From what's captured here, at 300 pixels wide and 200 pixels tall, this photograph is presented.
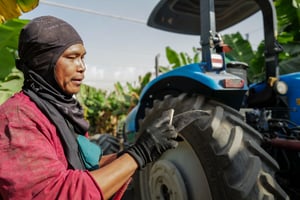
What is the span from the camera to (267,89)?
8.96 feet

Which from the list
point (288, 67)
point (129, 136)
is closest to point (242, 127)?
point (129, 136)

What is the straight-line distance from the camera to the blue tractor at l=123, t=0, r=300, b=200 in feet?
6.23

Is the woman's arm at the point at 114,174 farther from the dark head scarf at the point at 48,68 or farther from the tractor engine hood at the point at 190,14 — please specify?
the tractor engine hood at the point at 190,14

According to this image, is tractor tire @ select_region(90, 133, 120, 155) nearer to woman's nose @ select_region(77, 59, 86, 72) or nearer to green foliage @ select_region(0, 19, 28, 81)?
green foliage @ select_region(0, 19, 28, 81)

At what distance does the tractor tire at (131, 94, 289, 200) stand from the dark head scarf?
0.86m

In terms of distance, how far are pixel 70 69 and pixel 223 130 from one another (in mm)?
1046

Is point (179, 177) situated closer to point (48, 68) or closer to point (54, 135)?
point (54, 135)

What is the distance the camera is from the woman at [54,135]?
1163mm

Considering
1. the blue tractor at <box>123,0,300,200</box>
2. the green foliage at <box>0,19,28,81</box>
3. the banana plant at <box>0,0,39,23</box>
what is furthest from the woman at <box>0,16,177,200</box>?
the green foliage at <box>0,19,28,81</box>

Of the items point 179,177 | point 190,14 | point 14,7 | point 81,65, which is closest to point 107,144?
point 190,14

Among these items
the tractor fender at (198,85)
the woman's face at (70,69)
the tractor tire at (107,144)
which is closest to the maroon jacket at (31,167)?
the woman's face at (70,69)

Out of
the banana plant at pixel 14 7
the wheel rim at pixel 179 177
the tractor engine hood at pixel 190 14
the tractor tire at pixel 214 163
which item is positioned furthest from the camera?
the tractor engine hood at pixel 190 14

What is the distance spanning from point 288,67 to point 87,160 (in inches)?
157

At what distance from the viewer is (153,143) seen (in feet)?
4.76
